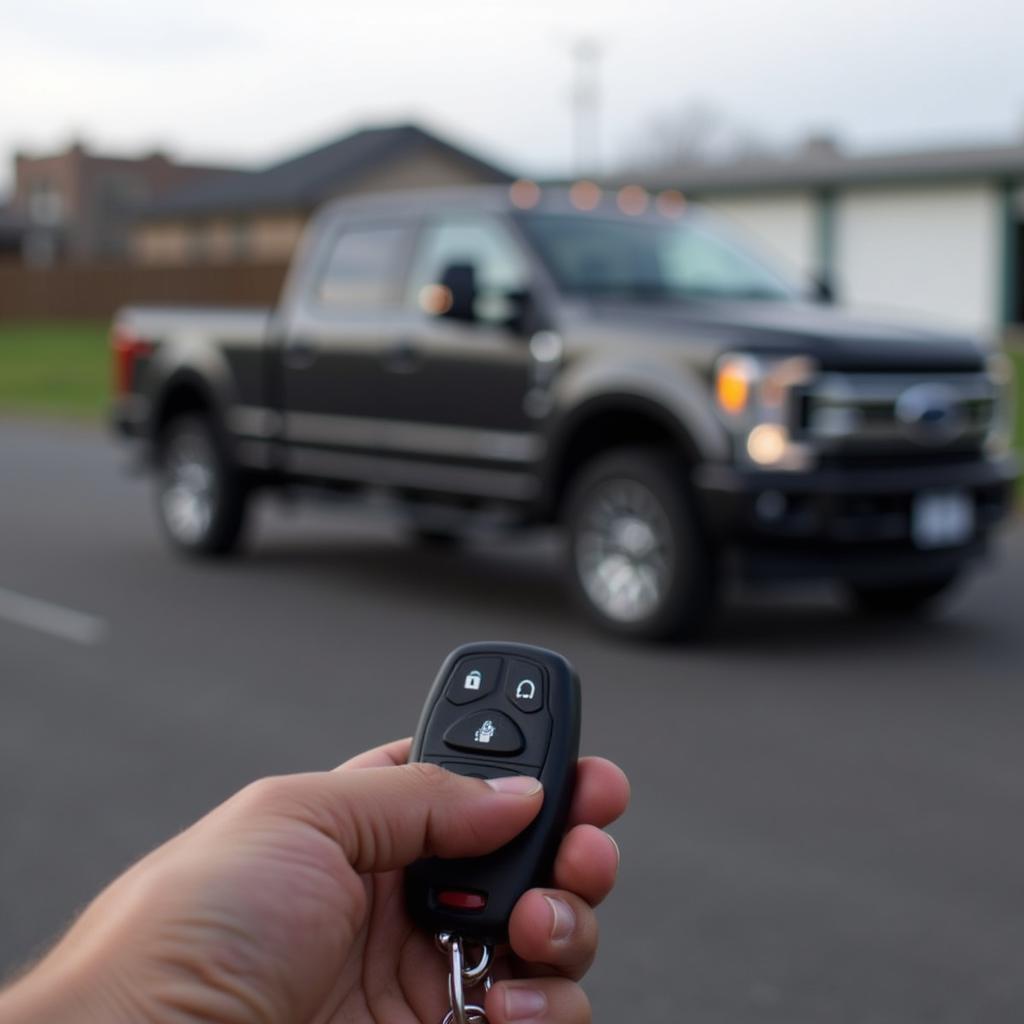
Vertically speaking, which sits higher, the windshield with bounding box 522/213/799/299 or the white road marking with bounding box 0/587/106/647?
the windshield with bounding box 522/213/799/299

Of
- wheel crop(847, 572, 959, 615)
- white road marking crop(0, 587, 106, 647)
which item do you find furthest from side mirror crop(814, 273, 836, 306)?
white road marking crop(0, 587, 106, 647)

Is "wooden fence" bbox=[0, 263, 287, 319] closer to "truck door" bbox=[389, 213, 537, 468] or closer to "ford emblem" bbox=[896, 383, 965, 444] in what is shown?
"truck door" bbox=[389, 213, 537, 468]

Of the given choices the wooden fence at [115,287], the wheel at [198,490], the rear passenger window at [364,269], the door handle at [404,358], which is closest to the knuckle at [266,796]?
the door handle at [404,358]

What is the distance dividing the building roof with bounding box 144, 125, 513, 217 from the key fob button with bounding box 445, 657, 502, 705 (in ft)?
148

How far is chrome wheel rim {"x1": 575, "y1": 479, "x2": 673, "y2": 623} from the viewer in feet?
23.7

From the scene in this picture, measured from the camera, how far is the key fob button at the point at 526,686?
1744 millimetres

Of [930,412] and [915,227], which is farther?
[915,227]

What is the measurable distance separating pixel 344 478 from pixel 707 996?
18.3 feet

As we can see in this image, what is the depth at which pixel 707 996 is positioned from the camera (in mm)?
3674

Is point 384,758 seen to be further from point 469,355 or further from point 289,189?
point 289,189

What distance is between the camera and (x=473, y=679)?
1.81m

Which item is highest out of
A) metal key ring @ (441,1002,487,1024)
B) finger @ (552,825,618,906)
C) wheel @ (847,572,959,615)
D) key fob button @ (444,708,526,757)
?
key fob button @ (444,708,526,757)

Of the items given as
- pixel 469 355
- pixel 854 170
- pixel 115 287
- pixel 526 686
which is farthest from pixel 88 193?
pixel 526 686

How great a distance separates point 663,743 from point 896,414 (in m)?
2.21
